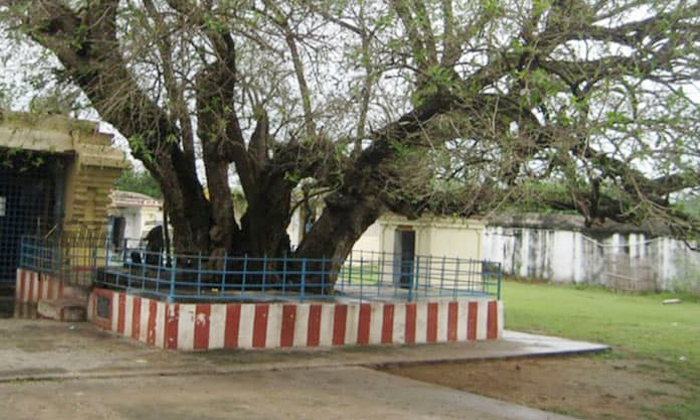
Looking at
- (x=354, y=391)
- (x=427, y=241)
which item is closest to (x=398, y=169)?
(x=354, y=391)

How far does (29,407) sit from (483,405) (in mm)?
4640

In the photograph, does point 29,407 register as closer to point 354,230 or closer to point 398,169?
point 398,169

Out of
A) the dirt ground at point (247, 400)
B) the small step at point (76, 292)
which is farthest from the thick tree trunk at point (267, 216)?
the dirt ground at point (247, 400)

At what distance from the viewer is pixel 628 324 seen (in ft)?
62.2

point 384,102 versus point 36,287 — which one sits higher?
point 384,102

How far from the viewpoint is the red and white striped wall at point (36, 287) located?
14.3 m

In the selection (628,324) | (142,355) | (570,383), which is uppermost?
(628,324)

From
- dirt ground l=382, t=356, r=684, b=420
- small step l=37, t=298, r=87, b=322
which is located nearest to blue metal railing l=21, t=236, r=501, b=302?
small step l=37, t=298, r=87, b=322

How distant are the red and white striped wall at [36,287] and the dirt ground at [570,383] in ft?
22.1

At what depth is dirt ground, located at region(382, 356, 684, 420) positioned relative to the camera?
9.23 metres

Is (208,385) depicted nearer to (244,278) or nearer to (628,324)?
(244,278)

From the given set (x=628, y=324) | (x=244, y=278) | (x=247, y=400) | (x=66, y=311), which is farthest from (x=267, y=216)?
(x=628, y=324)

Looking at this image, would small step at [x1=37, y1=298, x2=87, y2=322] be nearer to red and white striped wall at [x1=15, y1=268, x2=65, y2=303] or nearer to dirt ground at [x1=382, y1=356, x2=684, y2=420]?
red and white striped wall at [x1=15, y1=268, x2=65, y2=303]

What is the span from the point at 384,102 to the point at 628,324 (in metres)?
11.1
